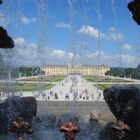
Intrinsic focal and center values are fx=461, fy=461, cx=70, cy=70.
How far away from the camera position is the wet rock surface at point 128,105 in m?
12.2

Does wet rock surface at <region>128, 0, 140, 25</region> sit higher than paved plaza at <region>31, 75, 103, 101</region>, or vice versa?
wet rock surface at <region>128, 0, 140, 25</region>

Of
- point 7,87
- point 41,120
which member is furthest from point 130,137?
point 7,87

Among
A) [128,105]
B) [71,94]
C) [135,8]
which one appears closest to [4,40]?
[135,8]

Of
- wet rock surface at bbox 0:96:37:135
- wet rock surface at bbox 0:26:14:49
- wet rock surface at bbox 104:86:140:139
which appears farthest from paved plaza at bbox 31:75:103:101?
wet rock surface at bbox 0:26:14:49

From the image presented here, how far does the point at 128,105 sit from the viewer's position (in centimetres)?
1262

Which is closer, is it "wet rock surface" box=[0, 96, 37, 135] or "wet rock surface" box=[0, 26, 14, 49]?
"wet rock surface" box=[0, 26, 14, 49]

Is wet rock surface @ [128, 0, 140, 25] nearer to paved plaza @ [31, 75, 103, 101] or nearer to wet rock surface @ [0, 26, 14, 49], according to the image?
wet rock surface @ [0, 26, 14, 49]

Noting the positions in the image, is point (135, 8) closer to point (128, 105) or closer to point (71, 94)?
point (128, 105)

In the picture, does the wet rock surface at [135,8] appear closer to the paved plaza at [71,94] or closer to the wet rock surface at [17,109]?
the wet rock surface at [17,109]

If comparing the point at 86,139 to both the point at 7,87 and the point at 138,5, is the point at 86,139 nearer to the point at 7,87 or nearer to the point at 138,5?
the point at 138,5

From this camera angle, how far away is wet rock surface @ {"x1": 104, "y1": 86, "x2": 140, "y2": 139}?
12.2 meters

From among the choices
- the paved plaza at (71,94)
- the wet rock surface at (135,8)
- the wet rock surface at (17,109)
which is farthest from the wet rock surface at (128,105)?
the paved plaza at (71,94)

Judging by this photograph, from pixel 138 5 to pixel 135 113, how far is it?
508 centimetres

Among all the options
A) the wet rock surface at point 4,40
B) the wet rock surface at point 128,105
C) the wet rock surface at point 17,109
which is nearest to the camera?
the wet rock surface at point 4,40
